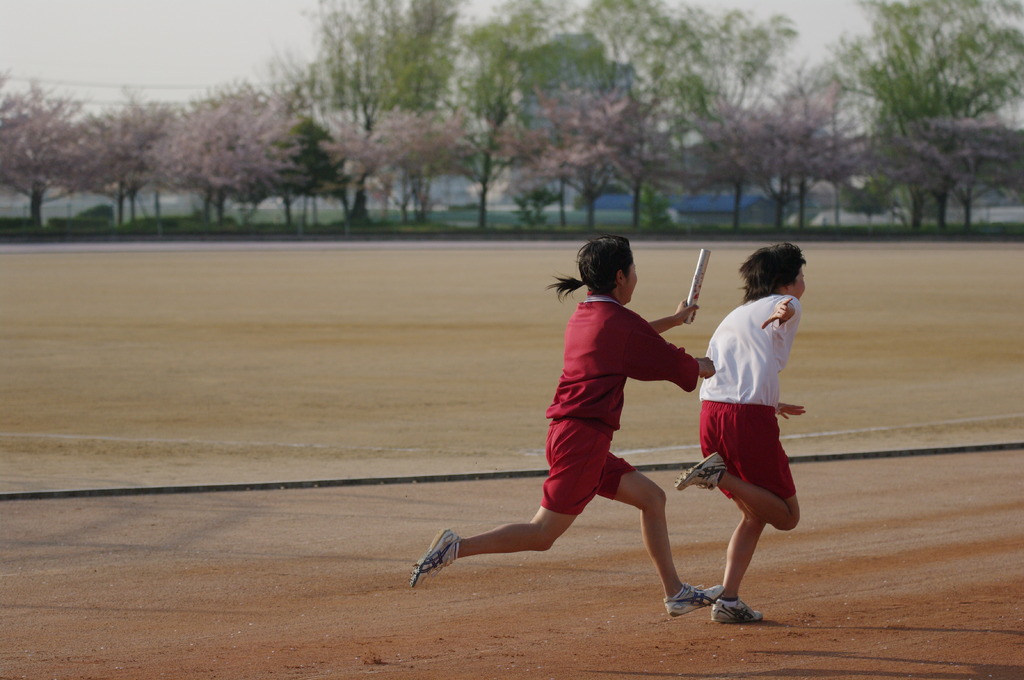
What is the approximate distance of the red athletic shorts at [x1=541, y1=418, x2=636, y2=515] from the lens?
4.86 m

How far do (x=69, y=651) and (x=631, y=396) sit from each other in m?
8.74

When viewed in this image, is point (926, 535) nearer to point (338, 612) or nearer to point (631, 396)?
point (338, 612)

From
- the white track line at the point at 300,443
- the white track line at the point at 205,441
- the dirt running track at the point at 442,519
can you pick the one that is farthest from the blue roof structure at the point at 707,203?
the white track line at the point at 205,441

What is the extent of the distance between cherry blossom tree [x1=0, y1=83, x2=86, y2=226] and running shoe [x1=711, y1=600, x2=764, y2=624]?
229 feet

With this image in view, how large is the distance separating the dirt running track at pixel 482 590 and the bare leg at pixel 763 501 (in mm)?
446

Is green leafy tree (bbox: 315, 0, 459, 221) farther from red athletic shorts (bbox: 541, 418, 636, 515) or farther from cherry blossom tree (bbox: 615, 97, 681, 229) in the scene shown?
red athletic shorts (bbox: 541, 418, 636, 515)

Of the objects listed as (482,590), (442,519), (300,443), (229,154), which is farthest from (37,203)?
(482,590)

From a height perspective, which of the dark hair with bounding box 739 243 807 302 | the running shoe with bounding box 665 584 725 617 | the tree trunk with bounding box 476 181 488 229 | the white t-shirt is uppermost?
the tree trunk with bounding box 476 181 488 229

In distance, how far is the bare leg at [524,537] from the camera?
498 centimetres

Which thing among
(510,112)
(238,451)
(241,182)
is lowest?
(238,451)

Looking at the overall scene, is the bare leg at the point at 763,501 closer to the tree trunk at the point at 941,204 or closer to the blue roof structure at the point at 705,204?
the tree trunk at the point at 941,204

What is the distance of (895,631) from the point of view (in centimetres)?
509

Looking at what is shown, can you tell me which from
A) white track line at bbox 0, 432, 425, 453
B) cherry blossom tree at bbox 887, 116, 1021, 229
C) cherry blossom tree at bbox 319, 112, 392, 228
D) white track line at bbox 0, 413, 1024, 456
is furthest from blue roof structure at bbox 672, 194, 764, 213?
white track line at bbox 0, 432, 425, 453

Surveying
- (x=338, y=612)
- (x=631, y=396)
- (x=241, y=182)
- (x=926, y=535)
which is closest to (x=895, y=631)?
(x=926, y=535)
